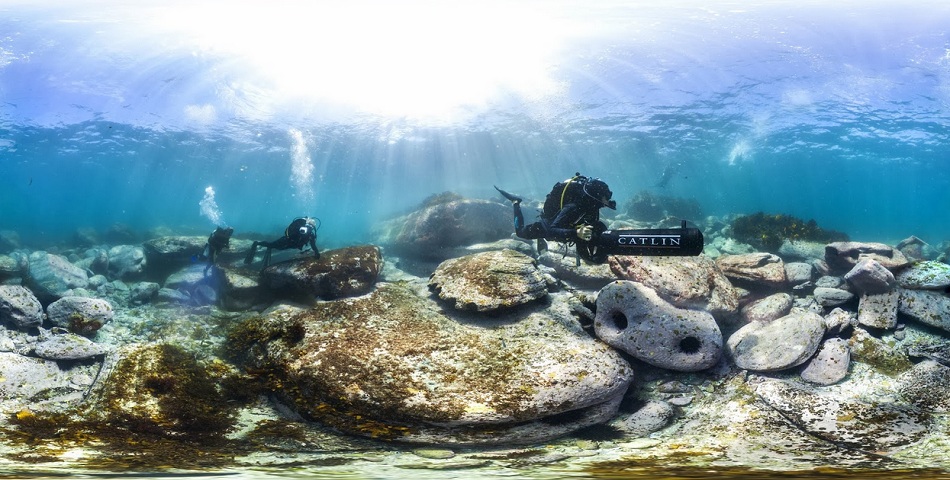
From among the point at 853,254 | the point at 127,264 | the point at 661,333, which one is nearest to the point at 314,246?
the point at 661,333

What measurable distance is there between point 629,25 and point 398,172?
128ft

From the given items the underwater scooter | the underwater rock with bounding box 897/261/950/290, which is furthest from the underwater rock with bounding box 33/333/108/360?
the underwater rock with bounding box 897/261/950/290

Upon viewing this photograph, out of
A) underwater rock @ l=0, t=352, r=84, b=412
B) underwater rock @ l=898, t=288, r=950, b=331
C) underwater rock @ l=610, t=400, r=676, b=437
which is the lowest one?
underwater rock @ l=610, t=400, r=676, b=437

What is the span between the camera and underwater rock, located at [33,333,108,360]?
5.63 meters

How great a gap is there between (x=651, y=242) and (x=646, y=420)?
2260 mm

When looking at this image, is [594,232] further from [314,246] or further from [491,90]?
[491,90]

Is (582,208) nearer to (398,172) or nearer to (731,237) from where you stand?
(731,237)

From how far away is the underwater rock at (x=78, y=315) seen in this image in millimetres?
6887

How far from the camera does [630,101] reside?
25.0 meters

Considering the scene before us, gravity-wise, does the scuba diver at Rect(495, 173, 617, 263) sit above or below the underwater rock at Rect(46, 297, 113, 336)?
above

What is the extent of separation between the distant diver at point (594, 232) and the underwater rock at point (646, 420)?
6.47 feet

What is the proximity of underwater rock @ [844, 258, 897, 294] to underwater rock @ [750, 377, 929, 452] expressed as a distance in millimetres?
2782

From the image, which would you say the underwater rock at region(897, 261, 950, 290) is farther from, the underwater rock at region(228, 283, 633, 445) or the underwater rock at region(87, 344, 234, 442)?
the underwater rock at region(87, 344, 234, 442)

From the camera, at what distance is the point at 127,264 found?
38.1 ft
